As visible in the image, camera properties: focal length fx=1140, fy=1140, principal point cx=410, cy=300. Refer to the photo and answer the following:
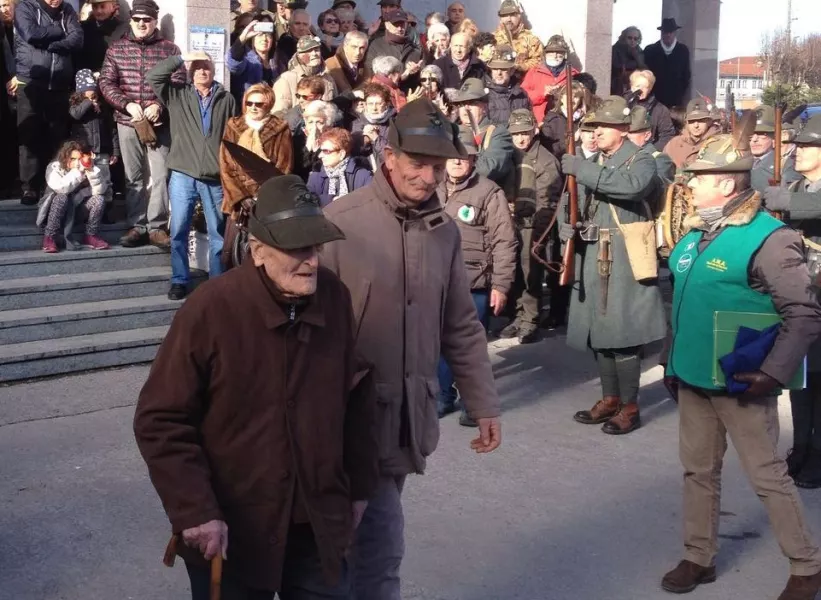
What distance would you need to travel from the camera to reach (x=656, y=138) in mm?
12820

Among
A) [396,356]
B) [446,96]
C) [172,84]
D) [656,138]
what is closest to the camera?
[396,356]

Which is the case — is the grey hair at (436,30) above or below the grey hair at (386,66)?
above

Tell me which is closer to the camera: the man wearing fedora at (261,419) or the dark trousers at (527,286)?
the man wearing fedora at (261,419)

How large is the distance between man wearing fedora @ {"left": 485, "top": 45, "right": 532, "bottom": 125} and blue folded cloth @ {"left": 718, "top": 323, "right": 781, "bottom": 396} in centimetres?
649

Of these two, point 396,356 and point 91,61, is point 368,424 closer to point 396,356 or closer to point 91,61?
point 396,356

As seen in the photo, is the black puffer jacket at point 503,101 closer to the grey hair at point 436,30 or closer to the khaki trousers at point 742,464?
the grey hair at point 436,30

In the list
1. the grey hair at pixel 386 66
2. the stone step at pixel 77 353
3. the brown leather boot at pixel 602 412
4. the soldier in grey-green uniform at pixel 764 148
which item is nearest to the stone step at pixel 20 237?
the stone step at pixel 77 353

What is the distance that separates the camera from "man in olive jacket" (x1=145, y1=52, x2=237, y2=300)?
9.03 m

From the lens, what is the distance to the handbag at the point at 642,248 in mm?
7215

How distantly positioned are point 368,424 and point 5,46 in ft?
26.4

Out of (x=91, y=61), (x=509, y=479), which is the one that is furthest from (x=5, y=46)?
(x=509, y=479)

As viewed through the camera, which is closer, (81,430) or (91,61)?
(81,430)

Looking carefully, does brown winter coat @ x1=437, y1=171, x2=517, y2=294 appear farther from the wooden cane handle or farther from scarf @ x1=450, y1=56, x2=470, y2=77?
the wooden cane handle

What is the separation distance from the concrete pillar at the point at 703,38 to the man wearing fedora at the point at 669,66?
1.35 m
